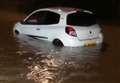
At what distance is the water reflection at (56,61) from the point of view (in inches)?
518

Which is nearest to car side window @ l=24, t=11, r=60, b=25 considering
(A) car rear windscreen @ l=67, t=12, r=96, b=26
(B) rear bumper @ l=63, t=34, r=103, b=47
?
(A) car rear windscreen @ l=67, t=12, r=96, b=26

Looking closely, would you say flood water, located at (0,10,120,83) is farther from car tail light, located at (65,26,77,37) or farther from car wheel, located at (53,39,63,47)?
car tail light, located at (65,26,77,37)

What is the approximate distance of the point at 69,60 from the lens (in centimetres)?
1516

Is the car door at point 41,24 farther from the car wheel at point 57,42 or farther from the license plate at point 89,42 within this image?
the license plate at point 89,42

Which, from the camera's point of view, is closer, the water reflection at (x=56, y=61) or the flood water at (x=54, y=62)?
the flood water at (x=54, y=62)

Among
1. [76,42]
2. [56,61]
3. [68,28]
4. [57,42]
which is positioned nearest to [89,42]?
[76,42]

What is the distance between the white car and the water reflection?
0.30 m

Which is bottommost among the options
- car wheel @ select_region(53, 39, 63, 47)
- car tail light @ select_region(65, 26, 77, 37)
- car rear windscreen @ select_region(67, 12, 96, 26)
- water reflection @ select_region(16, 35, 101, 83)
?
water reflection @ select_region(16, 35, 101, 83)

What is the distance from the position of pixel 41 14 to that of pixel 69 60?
11.4 feet

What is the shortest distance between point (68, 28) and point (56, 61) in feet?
6.56

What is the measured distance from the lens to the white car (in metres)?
16.4

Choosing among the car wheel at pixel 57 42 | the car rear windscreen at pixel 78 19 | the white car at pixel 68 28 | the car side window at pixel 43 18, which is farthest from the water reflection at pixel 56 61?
the car rear windscreen at pixel 78 19

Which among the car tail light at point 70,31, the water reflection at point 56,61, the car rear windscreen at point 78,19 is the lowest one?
the water reflection at point 56,61

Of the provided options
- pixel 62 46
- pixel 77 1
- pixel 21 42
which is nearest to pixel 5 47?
pixel 21 42
